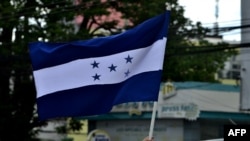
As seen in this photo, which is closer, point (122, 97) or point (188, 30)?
point (122, 97)

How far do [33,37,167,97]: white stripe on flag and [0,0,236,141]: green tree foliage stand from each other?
9.39 m

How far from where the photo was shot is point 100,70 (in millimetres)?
8484

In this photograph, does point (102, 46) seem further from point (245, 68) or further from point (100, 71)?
point (245, 68)

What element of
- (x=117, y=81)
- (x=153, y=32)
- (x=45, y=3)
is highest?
(x=45, y=3)

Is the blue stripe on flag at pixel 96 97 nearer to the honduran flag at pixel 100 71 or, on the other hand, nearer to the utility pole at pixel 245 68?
the honduran flag at pixel 100 71

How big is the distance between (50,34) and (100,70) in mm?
11531

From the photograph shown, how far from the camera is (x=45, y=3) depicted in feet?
66.8

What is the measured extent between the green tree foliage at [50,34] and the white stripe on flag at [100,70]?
9.39 meters

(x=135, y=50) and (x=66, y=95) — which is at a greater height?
(x=135, y=50)

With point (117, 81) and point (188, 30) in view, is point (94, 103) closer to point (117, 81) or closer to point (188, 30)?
point (117, 81)

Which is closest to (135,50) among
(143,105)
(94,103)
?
(94,103)

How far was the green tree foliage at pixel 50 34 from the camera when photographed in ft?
65.3

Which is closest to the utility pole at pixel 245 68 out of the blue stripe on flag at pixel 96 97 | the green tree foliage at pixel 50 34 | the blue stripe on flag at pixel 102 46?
the green tree foliage at pixel 50 34

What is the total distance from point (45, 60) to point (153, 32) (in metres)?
1.54
